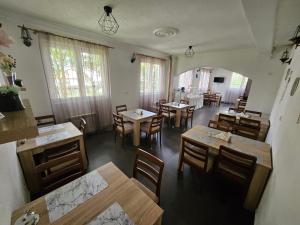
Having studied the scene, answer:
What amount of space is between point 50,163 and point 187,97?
5834 millimetres

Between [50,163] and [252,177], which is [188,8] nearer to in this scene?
[252,177]

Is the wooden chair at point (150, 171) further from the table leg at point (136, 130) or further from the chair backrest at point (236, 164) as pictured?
the table leg at point (136, 130)

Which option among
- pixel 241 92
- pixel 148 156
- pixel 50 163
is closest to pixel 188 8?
pixel 148 156

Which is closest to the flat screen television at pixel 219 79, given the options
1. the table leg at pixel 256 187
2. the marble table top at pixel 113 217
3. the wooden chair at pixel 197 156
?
the wooden chair at pixel 197 156

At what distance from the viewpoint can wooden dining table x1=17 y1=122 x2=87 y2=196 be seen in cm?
167

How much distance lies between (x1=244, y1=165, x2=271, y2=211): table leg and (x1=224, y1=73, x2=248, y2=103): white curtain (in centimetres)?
821

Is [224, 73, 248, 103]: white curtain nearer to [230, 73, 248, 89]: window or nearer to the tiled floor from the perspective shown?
[230, 73, 248, 89]: window

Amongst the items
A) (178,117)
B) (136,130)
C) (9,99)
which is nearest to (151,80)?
(178,117)

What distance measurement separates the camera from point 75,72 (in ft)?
10.1

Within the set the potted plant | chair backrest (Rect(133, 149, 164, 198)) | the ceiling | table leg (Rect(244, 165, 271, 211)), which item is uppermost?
the ceiling

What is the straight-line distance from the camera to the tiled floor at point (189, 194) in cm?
162

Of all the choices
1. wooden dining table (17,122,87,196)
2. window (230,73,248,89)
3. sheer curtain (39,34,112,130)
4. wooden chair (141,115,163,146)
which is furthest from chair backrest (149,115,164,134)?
window (230,73,248,89)

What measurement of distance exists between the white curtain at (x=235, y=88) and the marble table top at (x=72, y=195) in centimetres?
961

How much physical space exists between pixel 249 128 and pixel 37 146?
12.6ft
